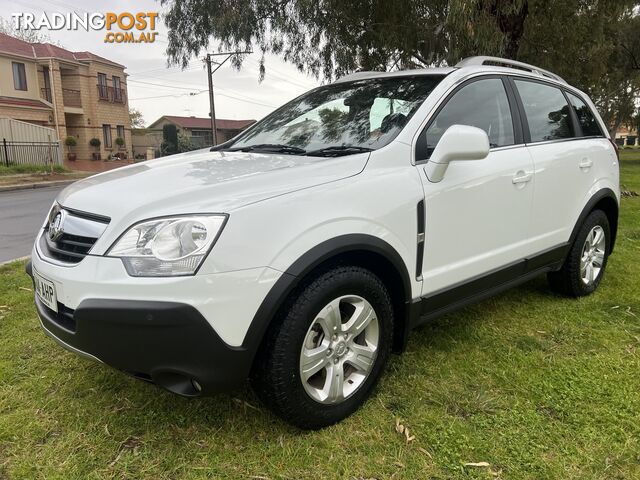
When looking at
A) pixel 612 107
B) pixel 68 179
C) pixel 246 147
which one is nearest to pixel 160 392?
pixel 246 147

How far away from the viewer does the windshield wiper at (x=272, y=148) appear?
9.37 feet

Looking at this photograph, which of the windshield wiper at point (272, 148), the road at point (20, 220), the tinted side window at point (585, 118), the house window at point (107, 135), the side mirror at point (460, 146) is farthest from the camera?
the house window at point (107, 135)

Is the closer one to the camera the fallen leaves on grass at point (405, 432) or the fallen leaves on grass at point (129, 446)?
the fallen leaves on grass at point (129, 446)

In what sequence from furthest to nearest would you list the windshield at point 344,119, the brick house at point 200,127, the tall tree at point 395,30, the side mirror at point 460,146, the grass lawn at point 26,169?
1. the brick house at point 200,127
2. the grass lawn at point 26,169
3. the tall tree at point 395,30
4. the windshield at point 344,119
5. the side mirror at point 460,146

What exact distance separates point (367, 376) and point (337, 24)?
8.09 metres

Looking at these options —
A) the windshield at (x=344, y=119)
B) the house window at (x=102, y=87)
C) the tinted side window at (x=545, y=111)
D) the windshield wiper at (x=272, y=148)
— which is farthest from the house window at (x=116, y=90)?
the tinted side window at (x=545, y=111)

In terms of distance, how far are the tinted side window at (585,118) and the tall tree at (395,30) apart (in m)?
2.77

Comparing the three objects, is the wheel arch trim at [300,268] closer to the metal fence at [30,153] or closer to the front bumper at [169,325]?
the front bumper at [169,325]

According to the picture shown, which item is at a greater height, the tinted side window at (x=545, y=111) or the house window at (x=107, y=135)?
the tinted side window at (x=545, y=111)

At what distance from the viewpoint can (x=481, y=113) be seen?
3135 mm

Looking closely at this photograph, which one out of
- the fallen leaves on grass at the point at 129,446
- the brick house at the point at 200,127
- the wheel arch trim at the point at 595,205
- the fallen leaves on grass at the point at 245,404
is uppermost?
the wheel arch trim at the point at 595,205

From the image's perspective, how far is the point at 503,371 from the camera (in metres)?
2.89

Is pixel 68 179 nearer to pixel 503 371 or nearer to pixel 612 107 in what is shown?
pixel 503 371

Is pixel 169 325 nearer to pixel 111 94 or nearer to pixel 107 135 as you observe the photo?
pixel 107 135
